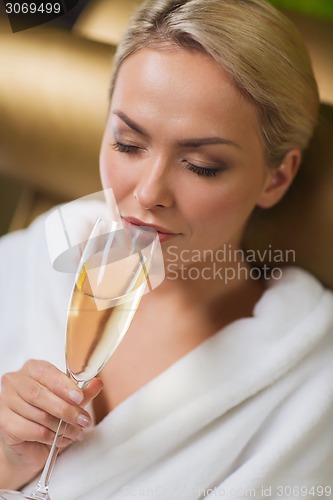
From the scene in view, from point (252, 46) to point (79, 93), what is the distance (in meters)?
0.27

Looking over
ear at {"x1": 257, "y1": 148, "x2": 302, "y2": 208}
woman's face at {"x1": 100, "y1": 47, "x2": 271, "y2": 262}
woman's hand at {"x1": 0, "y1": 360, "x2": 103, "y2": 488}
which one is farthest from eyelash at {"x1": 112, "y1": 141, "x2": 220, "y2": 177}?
woman's hand at {"x1": 0, "y1": 360, "x2": 103, "y2": 488}

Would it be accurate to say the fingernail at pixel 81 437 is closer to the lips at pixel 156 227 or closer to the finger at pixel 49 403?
the finger at pixel 49 403

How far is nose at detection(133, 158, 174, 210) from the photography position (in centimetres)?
69

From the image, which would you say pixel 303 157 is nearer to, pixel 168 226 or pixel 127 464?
pixel 168 226

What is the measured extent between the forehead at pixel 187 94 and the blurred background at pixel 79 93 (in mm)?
182

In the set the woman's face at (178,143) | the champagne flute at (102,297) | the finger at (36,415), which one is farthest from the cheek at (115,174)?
the finger at (36,415)

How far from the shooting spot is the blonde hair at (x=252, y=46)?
0.69m

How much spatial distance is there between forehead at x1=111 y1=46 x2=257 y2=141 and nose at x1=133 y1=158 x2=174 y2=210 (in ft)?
0.14

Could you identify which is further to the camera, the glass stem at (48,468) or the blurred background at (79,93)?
the blurred background at (79,93)

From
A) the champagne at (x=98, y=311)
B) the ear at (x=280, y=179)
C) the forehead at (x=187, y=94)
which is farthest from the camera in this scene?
the ear at (x=280, y=179)

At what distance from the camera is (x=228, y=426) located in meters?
0.73

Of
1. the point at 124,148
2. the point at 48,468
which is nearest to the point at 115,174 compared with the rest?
the point at 124,148

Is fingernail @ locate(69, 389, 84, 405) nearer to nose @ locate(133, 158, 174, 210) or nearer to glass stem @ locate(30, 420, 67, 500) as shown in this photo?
glass stem @ locate(30, 420, 67, 500)

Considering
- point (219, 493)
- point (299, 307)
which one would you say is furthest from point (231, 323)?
point (219, 493)
